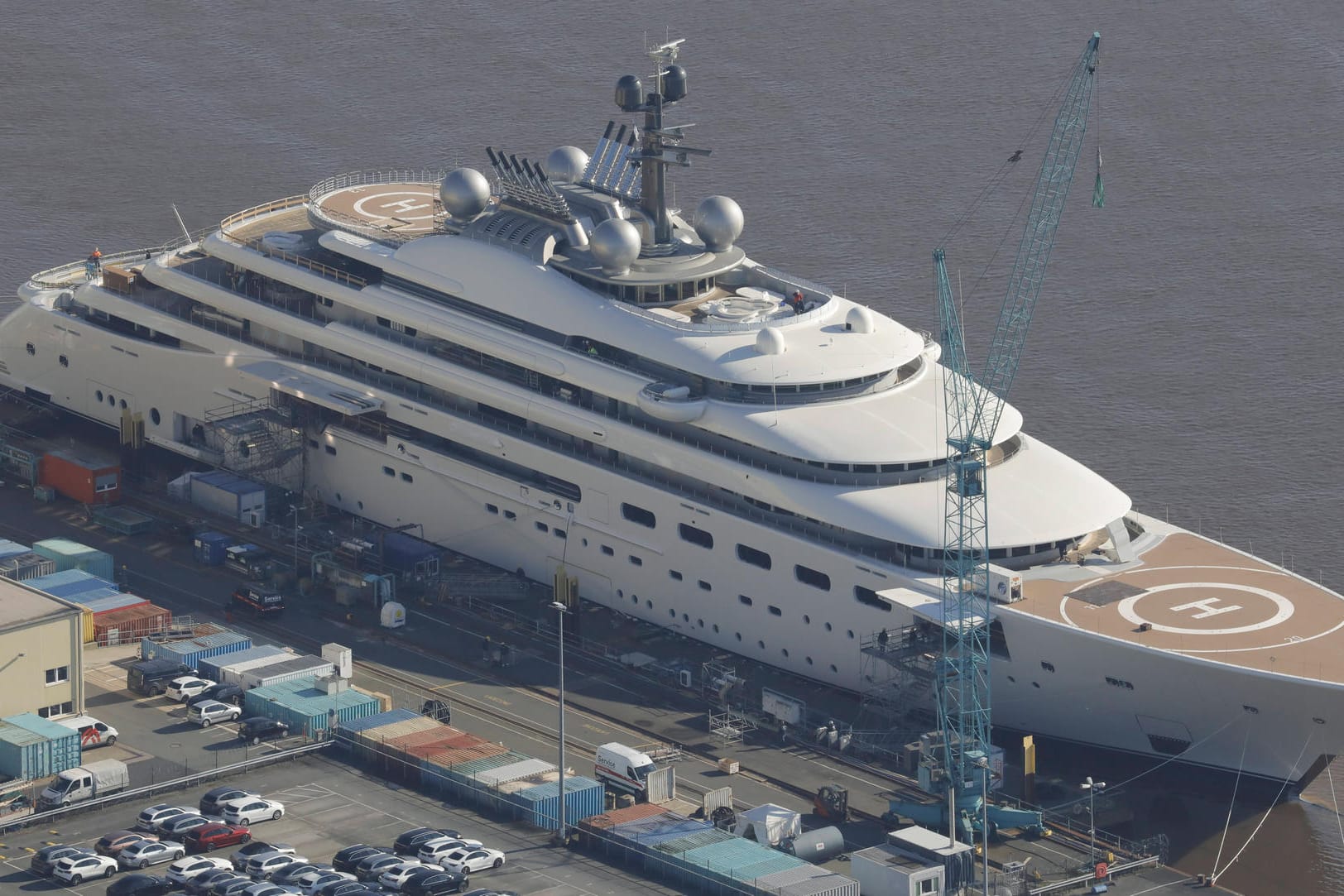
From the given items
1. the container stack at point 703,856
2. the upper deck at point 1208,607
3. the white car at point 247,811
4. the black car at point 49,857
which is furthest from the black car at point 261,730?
the upper deck at point 1208,607

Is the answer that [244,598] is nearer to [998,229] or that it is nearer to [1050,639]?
[1050,639]

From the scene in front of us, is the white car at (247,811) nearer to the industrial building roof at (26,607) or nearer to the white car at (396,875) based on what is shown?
the white car at (396,875)

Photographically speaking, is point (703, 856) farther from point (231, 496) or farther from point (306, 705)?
point (231, 496)

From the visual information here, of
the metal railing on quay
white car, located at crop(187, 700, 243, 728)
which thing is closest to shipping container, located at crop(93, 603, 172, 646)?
white car, located at crop(187, 700, 243, 728)

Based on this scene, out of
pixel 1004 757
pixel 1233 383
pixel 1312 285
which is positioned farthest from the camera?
pixel 1312 285

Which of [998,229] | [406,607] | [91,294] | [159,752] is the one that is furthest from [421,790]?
[998,229]
